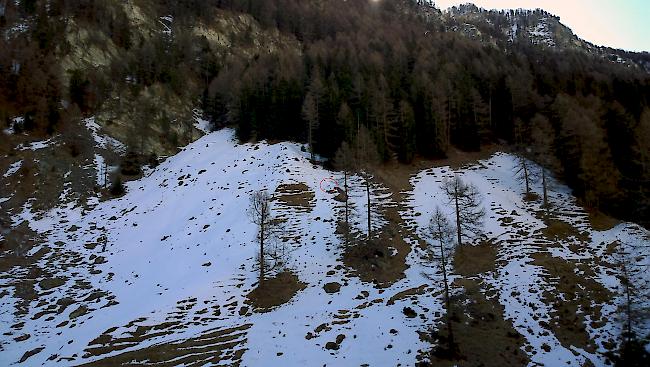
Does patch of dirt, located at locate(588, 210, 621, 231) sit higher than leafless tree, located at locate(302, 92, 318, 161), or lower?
lower

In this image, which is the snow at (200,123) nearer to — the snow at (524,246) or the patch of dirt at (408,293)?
the snow at (524,246)

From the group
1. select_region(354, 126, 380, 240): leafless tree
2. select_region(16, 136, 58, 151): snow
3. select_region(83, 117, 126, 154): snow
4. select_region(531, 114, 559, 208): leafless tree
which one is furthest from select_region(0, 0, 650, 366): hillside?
select_region(354, 126, 380, 240): leafless tree

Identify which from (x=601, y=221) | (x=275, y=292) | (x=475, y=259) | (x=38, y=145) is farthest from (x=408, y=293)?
(x=38, y=145)

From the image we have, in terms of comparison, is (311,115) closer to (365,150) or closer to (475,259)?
(365,150)

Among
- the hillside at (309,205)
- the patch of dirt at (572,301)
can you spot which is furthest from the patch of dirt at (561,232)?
the patch of dirt at (572,301)

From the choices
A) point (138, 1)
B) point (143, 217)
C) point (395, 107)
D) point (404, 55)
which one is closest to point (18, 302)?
point (143, 217)

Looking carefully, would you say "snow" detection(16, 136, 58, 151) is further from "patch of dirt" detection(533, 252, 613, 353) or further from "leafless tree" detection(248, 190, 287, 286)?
"patch of dirt" detection(533, 252, 613, 353)
